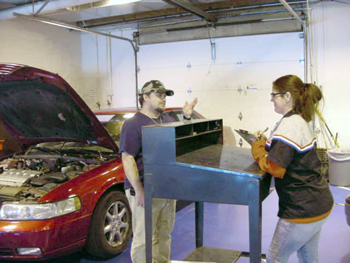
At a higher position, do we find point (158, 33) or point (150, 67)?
point (158, 33)

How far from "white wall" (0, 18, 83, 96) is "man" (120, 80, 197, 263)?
564 centimetres

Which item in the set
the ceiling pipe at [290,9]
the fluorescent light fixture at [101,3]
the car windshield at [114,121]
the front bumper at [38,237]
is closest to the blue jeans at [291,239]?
the front bumper at [38,237]

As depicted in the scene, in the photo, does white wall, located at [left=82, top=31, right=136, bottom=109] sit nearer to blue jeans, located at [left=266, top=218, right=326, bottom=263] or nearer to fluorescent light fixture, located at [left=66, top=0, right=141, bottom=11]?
fluorescent light fixture, located at [left=66, top=0, right=141, bottom=11]

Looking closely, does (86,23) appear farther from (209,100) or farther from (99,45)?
(209,100)

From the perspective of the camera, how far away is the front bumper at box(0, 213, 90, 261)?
117 inches

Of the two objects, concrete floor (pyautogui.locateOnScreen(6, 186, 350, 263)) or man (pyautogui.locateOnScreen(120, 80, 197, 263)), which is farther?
A: concrete floor (pyautogui.locateOnScreen(6, 186, 350, 263))

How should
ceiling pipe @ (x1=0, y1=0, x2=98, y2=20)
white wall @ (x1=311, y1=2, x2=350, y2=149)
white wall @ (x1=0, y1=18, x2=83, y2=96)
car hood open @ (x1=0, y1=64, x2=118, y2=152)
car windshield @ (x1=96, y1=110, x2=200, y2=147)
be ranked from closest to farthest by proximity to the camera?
car hood open @ (x1=0, y1=64, x2=118, y2=152) → car windshield @ (x1=96, y1=110, x2=200, y2=147) → ceiling pipe @ (x1=0, y1=0, x2=98, y2=20) → white wall @ (x1=311, y1=2, x2=350, y2=149) → white wall @ (x1=0, y1=18, x2=83, y2=96)

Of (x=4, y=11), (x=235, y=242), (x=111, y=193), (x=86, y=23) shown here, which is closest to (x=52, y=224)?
(x=111, y=193)

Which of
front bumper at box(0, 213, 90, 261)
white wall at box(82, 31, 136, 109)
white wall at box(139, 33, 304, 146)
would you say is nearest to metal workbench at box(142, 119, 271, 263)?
front bumper at box(0, 213, 90, 261)

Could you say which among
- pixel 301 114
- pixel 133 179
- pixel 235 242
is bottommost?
pixel 235 242

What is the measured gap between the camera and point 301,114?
220cm

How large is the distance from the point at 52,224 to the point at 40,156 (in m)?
1.24

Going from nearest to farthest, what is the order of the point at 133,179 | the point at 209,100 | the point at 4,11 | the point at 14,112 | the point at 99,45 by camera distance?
the point at 133,179 < the point at 14,112 < the point at 4,11 < the point at 209,100 < the point at 99,45

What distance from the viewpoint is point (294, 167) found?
7.03ft
